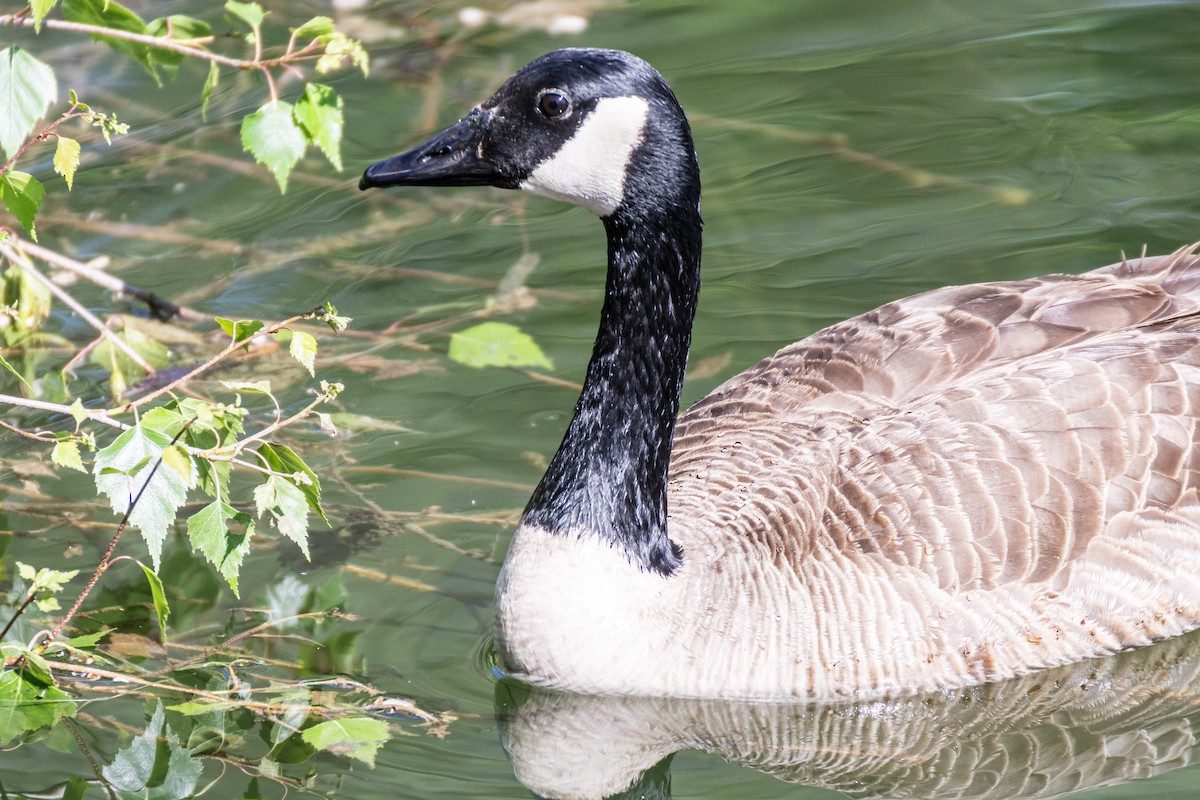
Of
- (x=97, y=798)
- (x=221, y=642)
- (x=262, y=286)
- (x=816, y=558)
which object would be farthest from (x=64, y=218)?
(x=816, y=558)

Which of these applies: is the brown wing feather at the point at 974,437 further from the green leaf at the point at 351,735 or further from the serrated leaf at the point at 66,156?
the serrated leaf at the point at 66,156

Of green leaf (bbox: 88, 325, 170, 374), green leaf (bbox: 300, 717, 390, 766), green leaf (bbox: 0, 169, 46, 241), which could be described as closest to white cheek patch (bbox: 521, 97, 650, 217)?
green leaf (bbox: 0, 169, 46, 241)

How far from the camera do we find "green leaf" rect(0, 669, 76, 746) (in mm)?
5133

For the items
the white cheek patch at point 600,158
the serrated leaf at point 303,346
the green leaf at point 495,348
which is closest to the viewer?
the serrated leaf at point 303,346

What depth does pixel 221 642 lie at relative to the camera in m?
6.56

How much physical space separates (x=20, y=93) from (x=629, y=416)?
2445 millimetres

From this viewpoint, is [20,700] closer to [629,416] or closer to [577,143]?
[629,416]

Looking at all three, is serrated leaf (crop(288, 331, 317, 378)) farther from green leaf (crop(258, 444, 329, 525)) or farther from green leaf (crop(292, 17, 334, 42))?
green leaf (crop(292, 17, 334, 42))

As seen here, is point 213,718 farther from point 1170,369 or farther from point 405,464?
point 1170,369

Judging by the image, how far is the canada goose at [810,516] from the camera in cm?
586

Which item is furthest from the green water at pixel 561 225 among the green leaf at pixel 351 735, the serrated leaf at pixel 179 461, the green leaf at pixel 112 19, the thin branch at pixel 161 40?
the thin branch at pixel 161 40

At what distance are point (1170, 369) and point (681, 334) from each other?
201 centimetres

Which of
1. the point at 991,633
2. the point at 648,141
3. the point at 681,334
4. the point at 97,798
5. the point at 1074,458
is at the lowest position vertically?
the point at 97,798

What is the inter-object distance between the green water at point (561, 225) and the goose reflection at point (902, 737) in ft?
0.22
